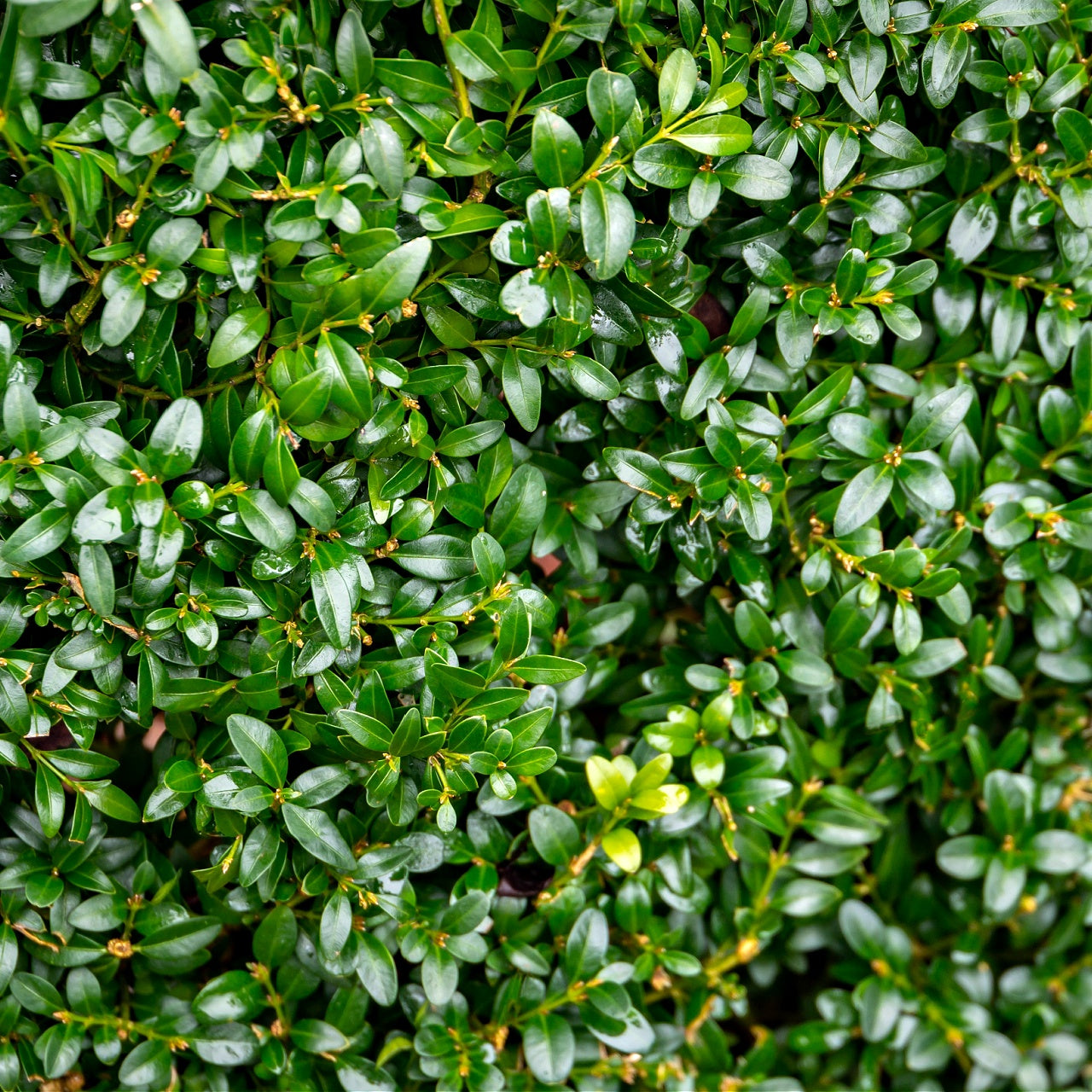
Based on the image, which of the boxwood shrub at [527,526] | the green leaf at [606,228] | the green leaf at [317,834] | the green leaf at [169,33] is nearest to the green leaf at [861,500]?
the boxwood shrub at [527,526]

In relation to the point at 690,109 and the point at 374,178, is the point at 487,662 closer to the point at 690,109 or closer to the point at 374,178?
the point at 374,178

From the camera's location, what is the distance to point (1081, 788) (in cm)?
167

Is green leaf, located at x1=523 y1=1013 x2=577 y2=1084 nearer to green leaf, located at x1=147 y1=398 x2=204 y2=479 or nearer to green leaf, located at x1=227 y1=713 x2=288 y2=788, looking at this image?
green leaf, located at x1=227 y1=713 x2=288 y2=788

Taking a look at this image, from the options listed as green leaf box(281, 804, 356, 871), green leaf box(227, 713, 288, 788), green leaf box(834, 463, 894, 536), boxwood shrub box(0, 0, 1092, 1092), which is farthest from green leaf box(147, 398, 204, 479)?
green leaf box(834, 463, 894, 536)

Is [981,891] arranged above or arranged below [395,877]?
below

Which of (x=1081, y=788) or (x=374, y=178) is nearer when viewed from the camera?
(x=374, y=178)

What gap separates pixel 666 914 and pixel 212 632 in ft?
3.05

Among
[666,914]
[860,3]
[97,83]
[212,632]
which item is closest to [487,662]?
[212,632]

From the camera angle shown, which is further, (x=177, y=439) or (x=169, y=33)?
(x=177, y=439)

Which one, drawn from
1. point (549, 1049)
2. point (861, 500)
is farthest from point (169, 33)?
point (549, 1049)

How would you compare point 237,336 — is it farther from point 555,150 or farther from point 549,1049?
point 549,1049

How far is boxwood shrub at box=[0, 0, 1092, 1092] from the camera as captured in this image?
1047mm

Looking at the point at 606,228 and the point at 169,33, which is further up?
the point at 169,33

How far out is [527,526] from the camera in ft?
4.04
